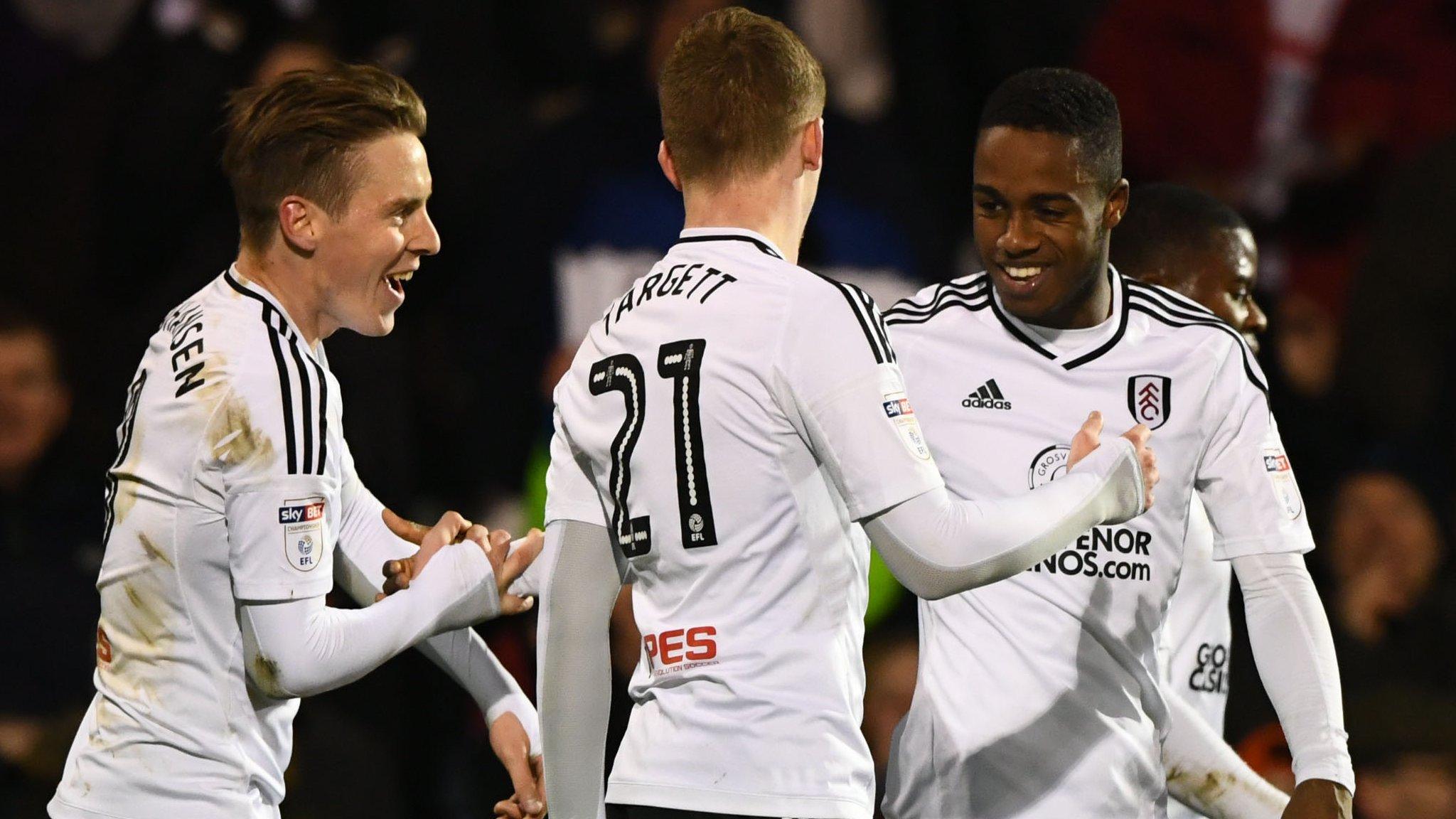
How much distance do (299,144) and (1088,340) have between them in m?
1.49

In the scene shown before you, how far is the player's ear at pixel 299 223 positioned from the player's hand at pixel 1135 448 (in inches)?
53.7

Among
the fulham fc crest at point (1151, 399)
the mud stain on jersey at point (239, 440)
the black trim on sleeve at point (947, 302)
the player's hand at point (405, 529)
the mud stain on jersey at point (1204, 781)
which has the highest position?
the black trim on sleeve at point (947, 302)

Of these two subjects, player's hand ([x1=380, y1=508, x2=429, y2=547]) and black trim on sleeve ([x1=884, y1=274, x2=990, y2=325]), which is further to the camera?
black trim on sleeve ([x1=884, y1=274, x2=990, y2=325])

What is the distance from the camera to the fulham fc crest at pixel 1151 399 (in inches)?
143

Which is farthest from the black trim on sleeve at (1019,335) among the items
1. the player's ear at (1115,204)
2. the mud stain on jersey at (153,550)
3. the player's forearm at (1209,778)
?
the mud stain on jersey at (153,550)

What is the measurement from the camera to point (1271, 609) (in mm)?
3459

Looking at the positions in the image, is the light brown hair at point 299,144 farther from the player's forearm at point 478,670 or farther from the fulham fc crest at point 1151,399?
the fulham fc crest at point 1151,399

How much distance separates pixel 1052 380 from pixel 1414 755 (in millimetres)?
2502

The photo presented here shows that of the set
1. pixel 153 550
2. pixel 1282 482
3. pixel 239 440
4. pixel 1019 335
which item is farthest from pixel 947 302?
pixel 153 550

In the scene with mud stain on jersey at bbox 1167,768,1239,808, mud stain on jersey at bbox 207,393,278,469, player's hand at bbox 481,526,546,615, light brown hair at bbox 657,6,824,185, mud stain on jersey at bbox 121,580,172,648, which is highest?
light brown hair at bbox 657,6,824,185

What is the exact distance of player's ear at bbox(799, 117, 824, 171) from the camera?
10.3 feet

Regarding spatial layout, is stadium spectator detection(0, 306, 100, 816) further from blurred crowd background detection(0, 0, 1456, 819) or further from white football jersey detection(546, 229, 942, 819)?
white football jersey detection(546, 229, 942, 819)

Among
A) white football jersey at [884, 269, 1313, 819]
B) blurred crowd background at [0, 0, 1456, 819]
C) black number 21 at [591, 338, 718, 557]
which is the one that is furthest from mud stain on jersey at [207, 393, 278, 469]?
blurred crowd background at [0, 0, 1456, 819]

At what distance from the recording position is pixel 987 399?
3723 millimetres
